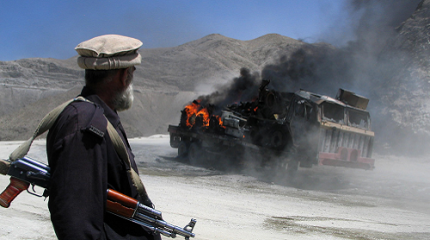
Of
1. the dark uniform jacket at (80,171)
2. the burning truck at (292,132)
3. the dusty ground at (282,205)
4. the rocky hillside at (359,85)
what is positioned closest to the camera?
the dark uniform jacket at (80,171)

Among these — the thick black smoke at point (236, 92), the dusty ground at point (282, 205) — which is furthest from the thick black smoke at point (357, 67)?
the dusty ground at point (282, 205)

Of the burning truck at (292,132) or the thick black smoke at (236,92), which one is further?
the thick black smoke at (236,92)

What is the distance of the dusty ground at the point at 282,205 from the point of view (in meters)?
5.23

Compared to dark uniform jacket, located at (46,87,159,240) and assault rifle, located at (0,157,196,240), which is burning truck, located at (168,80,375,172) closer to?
assault rifle, located at (0,157,196,240)

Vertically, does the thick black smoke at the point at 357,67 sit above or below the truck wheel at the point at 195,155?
above

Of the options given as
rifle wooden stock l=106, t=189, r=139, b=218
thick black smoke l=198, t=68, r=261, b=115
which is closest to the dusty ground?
rifle wooden stock l=106, t=189, r=139, b=218

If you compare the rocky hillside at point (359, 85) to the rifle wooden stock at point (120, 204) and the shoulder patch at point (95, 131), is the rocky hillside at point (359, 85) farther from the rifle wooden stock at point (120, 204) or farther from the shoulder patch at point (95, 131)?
the shoulder patch at point (95, 131)

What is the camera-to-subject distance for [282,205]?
24.9 feet

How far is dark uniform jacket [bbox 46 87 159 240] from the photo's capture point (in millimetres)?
1486

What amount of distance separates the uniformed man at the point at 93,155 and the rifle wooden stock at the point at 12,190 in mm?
247

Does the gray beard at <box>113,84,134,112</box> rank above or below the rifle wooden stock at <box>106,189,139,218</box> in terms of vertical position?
above

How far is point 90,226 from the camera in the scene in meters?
1.52

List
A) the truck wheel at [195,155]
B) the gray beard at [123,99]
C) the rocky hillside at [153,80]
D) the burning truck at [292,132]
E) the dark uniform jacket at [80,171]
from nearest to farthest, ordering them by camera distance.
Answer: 1. the dark uniform jacket at [80,171]
2. the gray beard at [123,99]
3. the burning truck at [292,132]
4. the truck wheel at [195,155]
5. the rocky hillside at [153,80]

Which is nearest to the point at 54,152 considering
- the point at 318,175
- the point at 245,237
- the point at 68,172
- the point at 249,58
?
the point at 68,172
